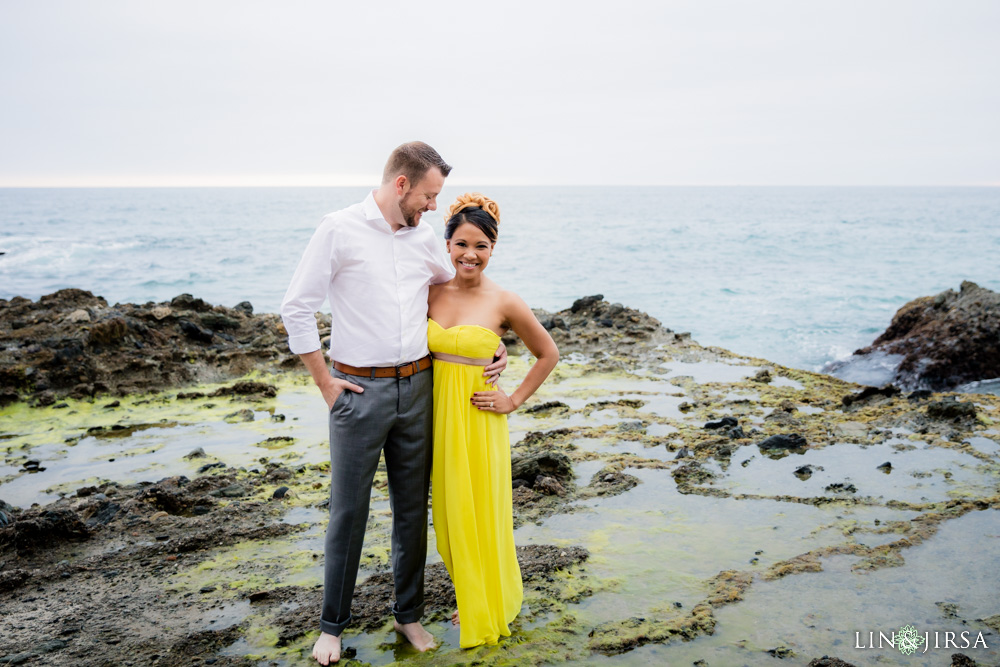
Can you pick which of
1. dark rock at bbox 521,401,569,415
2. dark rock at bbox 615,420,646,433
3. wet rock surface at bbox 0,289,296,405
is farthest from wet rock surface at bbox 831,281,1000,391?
wet rock surface at bbox 0,289,296,405

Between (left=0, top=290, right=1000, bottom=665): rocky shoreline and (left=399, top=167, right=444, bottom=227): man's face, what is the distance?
222 centimetres

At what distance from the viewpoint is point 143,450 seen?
6594 mm

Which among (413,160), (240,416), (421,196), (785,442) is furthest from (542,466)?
(240,416)

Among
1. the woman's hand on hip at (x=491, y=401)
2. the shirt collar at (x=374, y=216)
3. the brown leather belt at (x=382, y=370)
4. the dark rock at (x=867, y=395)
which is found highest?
the shirt collar at (x=374, y=216)

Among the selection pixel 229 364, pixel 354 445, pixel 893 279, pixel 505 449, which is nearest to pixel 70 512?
pixel 354 445

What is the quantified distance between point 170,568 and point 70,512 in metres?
1.09

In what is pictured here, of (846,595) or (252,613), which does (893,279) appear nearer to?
(846,595)

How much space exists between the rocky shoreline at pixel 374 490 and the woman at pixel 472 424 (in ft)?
1.11

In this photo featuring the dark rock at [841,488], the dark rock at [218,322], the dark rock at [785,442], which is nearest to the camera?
the dark rock at [841,488]

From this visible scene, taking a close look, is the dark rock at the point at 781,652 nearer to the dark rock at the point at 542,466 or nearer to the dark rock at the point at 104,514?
the dark rock at the point at 542,466

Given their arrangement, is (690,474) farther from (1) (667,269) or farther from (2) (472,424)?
(1) (667,269)

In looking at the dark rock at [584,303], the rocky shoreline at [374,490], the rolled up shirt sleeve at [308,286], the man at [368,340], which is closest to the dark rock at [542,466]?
the rocky shoreline at [374,490]

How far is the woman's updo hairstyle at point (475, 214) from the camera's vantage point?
3.38 metres

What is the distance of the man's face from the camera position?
313 cm
